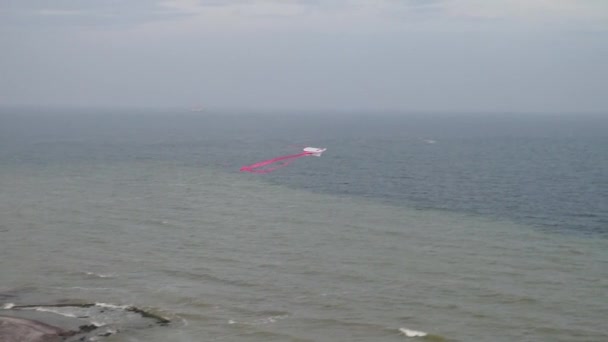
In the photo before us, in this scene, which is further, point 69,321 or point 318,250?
point 318,250

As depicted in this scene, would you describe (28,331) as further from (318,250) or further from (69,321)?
(318,250)

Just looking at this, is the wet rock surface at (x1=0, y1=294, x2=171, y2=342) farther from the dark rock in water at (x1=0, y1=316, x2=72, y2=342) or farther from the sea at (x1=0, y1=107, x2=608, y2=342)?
the sea at (x1=0, y1=107, x2=608, y2=342)

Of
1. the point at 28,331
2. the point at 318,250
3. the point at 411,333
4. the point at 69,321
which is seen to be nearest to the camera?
the point at 28,331

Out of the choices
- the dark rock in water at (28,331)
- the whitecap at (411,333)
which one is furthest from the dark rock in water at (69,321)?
the whitecap at (411,333)

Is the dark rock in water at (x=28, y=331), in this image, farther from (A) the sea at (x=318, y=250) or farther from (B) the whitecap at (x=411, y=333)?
(B) the whitecap at (x=411, y=333)

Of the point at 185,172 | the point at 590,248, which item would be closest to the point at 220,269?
the point at 590,248

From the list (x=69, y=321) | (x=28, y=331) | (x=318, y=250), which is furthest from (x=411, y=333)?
(x=28, y=331)

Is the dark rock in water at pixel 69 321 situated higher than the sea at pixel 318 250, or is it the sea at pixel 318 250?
the sea at pixel 318 250
